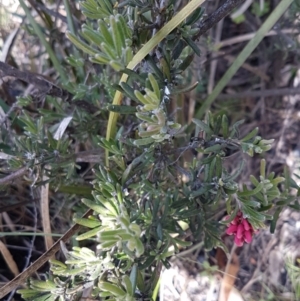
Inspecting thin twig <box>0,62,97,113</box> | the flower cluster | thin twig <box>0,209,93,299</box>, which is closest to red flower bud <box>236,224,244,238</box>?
the flower cluster

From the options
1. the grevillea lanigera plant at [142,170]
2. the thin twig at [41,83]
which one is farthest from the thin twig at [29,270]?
the thin twig at [41,83]

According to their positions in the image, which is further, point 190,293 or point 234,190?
point 190,293

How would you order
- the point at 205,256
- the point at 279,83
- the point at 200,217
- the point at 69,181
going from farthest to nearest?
1. the point at 279,83
2. the point at 205,256
3. the point at 69,181
4. the point at 200,217

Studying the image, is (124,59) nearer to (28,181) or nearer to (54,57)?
(28,181)

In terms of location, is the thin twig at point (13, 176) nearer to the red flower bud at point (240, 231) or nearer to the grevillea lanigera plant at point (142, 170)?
the grevillea lanigera plant at point (142, 170)

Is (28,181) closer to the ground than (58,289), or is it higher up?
higher up

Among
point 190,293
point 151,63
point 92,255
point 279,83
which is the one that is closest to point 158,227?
point 92,255

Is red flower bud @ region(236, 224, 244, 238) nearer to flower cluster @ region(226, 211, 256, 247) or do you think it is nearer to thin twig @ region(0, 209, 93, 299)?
flower cluster @ region(226, 211, 256, 247)

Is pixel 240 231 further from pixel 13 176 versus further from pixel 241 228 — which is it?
pixel 13 176
